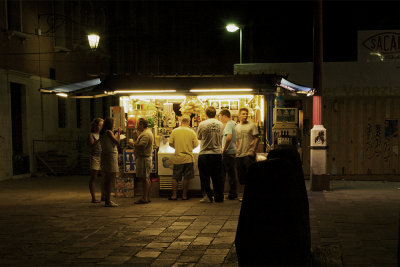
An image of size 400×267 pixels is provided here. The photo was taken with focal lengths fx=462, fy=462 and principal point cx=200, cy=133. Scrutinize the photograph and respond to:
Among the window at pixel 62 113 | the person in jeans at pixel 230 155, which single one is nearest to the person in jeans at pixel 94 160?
the person in jeans at pixel 230 155

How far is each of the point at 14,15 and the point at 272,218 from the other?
16.4 metres

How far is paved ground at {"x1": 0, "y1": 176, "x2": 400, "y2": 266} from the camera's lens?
6141 millimetres

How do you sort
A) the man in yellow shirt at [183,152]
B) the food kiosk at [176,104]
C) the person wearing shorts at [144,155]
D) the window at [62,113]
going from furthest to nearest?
the window at [62,113] → the food kiosk at [176,104] → the man in yellow shirt at [183,152] → the person wearing shorts at [144,155]

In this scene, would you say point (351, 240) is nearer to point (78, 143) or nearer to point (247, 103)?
point (247, 103)

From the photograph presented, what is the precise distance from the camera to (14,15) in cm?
1725

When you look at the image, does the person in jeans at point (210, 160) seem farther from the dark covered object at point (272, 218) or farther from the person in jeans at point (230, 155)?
the dark covered object at point (272, 218)

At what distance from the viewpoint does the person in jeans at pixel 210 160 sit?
10.4 metres

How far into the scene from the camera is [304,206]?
12.6 feet

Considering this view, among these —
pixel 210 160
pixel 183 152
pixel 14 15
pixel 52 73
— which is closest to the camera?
pixel 210 160

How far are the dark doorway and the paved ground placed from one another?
19.4ft

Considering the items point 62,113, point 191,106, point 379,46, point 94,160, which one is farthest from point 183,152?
point 62,113

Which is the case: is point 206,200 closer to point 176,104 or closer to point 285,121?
point 285,121

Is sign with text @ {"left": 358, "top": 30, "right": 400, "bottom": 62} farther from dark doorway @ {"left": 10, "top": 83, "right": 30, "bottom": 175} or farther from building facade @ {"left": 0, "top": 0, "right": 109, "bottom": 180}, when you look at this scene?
dark doorway @ {"left": 10, "top": 83, "right": 30, "bottom": 175}

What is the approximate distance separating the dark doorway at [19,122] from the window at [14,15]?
216cm
